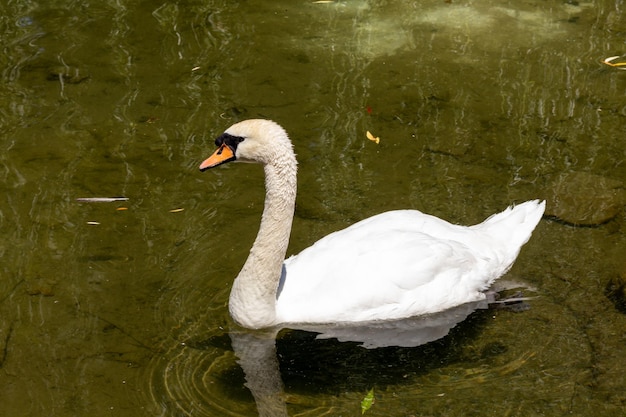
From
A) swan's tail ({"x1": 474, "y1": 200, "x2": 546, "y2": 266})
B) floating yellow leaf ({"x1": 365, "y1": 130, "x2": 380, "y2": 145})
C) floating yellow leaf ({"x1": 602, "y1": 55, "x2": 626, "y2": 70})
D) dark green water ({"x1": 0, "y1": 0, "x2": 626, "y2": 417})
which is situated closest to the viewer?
dark green water ({"x1": 0, "y1": 0, "x2": 626, "y2": 417})

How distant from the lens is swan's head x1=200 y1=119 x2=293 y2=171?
488 cm

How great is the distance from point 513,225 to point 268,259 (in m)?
1.73

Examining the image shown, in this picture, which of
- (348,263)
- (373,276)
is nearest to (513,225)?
(373,276)

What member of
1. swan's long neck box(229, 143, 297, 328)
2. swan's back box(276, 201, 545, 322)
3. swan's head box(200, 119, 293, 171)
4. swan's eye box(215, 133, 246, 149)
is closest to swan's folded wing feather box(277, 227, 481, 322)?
swan's back box(276, 201, 545, 322)

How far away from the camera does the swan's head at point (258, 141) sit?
4.88 m

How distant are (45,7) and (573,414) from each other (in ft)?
24.0

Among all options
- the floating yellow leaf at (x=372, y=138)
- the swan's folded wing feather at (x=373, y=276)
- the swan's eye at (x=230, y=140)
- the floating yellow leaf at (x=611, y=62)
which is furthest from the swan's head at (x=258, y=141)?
the floating yellow leaf at (x=611, y=62)

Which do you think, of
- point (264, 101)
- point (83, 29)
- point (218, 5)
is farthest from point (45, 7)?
point (264, 101)

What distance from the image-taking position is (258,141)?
489 centimetres

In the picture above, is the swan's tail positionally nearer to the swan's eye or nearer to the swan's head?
the swan's head

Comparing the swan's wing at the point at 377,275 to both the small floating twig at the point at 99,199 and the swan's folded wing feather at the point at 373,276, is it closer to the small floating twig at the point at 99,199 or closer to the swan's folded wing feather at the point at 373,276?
the swan's folded wing feather at the point at 373,276

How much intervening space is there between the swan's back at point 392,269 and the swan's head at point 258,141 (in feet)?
2.51

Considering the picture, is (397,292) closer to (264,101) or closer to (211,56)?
(264,101)

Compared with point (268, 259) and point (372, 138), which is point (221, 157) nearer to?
point (268, 259)
